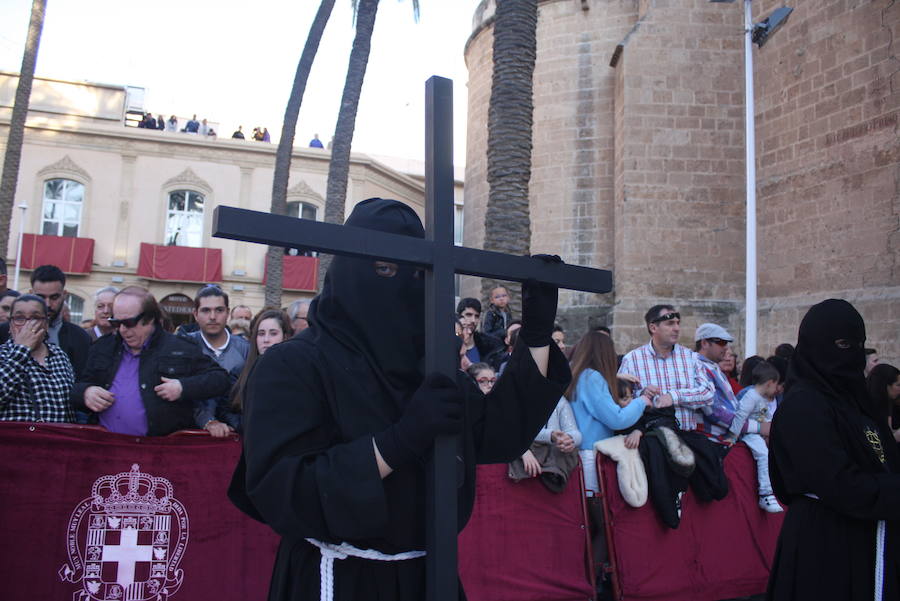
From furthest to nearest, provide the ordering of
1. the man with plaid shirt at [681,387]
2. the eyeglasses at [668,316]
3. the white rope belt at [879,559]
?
the eyeglasses at [668,316] < the man with plaid shirt at [681,387] < the white rope belt at [879,559]

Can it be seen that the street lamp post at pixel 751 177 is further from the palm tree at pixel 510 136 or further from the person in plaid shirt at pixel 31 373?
the person in plaid shirt at pixel 31 373

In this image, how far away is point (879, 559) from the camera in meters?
2.99

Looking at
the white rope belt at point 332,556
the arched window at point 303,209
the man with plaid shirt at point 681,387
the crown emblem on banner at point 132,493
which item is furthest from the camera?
the arched window at point 303,209

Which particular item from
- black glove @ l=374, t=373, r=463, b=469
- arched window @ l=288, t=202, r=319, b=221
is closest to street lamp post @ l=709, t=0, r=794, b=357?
black glove @ l=374, t=373, r=463, b=469

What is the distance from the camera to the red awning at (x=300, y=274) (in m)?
26.9

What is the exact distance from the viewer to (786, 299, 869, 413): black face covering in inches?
126

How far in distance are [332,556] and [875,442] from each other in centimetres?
237

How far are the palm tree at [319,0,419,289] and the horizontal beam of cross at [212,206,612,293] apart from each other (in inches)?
514

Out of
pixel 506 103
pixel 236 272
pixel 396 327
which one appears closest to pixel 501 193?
pixel 506 103

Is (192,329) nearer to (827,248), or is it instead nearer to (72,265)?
(827,248)

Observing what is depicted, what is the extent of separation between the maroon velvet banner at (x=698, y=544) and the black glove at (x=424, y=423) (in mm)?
4091

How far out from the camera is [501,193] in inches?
418

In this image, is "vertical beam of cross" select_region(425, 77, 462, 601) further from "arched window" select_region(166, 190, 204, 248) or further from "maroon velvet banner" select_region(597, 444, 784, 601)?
"arched window" select_region(166, 190, 204, 248)

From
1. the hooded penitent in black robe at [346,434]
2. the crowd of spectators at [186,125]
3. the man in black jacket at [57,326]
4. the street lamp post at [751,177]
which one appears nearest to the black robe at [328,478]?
the hooded penitent in black robe at [346,434]
